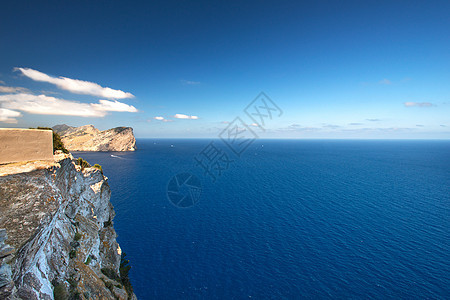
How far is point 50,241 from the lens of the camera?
626 inches

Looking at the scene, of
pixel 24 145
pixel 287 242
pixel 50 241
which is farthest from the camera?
pixel 287 242

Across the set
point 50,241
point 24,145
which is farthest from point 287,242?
point 24,145

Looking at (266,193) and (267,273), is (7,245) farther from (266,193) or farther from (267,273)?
(266,193)

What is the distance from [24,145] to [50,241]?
30.5ft

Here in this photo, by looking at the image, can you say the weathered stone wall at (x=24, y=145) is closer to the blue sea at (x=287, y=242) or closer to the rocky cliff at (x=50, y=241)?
the rocky cliff at (x=50, y=241)

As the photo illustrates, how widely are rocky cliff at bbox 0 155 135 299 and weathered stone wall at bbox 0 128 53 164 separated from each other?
2.04 meters

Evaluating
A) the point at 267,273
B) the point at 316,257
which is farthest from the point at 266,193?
the point at 267,273

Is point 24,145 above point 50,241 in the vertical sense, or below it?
above

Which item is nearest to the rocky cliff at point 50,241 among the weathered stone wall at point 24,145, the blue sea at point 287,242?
the weathered stone wall at point 24,145

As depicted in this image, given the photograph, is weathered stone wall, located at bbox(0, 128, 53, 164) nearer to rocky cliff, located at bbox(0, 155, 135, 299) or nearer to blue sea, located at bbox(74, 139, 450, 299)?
rocky cliff, located at bbox(0, 155, 135, 299)

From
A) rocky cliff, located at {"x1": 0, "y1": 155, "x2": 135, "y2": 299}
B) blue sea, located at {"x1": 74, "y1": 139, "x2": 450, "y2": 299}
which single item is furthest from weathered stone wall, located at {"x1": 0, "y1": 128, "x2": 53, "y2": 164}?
blue sea, located at {"x1": 74, "y1": 139, "x2": 450, "y2": 299}

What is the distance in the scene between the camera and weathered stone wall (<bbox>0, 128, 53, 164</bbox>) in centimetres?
1589

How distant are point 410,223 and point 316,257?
1458 inches

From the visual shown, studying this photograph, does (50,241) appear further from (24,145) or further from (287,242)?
(287,242)
